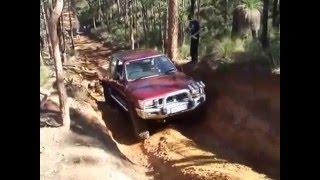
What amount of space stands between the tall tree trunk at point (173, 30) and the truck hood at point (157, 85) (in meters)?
0.20

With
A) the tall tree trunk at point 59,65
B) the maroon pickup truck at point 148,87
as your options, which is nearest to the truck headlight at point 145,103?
the maroon pickup truck at point 148,87

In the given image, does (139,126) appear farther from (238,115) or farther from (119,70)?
(238,115)

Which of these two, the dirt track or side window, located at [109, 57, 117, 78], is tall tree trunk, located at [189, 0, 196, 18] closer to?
the dirt track

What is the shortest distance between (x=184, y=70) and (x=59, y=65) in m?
1.11

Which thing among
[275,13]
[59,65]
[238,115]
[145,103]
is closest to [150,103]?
[145,103]

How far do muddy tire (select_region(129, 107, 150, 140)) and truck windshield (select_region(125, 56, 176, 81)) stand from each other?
→ 31cm

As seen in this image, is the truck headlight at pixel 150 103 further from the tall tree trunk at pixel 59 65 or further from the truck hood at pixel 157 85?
the tall tree trunk at pixel 59 65

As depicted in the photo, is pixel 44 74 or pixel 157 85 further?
pixel 44 74

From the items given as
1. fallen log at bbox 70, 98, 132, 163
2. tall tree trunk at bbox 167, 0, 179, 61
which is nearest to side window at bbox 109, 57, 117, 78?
fallen log at bbox 70, 98, 132, 163

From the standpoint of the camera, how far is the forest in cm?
490

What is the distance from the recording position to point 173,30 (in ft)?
16.8
